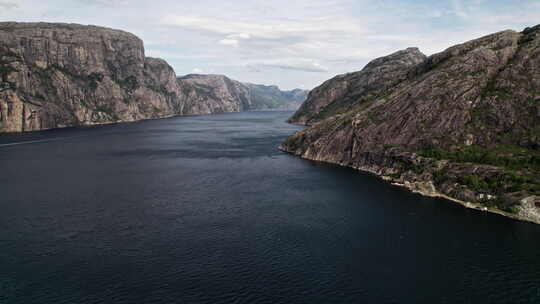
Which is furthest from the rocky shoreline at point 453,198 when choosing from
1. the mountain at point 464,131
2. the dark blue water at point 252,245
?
the dark blue water at point 252,245

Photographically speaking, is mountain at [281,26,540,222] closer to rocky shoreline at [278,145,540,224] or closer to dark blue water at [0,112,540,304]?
rocky shoreline at [278,145,540,224]

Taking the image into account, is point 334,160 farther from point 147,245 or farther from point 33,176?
point 33,176

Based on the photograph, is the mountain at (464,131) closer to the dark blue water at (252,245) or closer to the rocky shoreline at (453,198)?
the rocky shoreline at (453,198)

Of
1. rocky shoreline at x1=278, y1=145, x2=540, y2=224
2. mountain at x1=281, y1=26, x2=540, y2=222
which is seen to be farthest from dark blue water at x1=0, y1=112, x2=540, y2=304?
mountain at x1=281, y1=26, x2=540, y2=222

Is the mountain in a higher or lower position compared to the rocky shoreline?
higher

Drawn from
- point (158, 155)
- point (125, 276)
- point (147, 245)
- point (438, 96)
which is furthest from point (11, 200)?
point (438, 96)

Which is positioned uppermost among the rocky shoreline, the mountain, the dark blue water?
the mountain

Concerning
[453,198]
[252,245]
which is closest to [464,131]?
[453,198]
